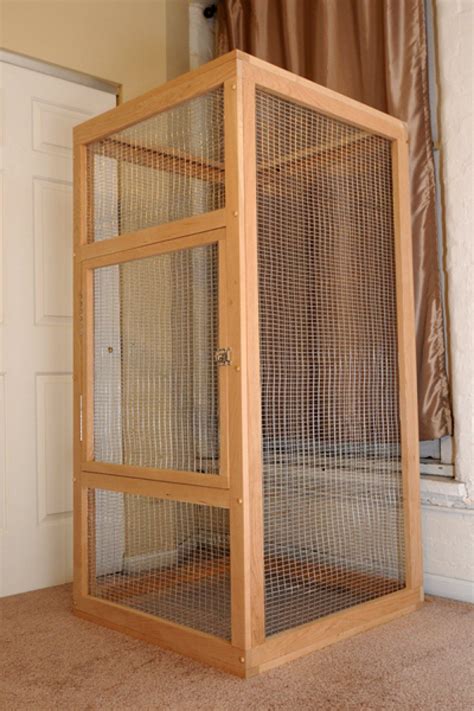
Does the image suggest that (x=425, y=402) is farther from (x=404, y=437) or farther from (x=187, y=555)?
(x=187, y=555)

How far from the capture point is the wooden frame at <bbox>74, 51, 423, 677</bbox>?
1.80 meters

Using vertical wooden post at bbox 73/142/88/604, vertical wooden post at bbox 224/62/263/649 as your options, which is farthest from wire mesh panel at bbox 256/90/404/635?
vertical wooden post at bbox 73/142/88/604

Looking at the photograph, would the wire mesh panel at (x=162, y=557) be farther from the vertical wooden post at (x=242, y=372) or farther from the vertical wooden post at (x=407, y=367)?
the vertical wooden post at (x=407, y=367)

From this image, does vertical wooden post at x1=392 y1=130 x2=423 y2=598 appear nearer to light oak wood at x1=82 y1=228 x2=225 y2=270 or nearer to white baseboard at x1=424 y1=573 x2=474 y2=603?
white baseboard at x1=424 y1=573 x2=474 y2=603

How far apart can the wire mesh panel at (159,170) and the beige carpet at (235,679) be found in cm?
114

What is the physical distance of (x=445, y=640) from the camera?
1.97 meters

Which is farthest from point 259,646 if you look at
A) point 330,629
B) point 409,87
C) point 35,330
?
point 409,87

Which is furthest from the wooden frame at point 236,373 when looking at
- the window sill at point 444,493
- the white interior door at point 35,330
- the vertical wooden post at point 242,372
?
the white interior door at point 35,330

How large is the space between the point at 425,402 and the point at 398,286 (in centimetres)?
37

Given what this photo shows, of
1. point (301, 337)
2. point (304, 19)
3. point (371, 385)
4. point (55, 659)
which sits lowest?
point (55, 659)

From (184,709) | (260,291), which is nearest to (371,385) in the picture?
(260,291)

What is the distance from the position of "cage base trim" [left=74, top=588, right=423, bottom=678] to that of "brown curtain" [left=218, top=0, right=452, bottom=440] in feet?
1.76

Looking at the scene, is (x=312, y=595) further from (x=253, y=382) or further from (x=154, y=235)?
(x=154, y=235)

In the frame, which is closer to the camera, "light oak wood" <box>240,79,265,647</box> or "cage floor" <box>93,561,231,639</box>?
"light oak wood" <box>240,79,265,647</box>
